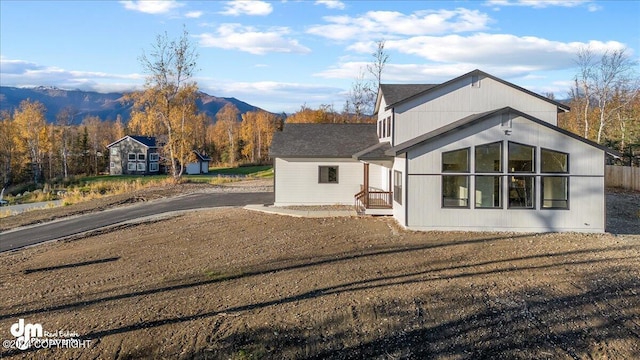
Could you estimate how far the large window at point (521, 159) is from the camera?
14.7m

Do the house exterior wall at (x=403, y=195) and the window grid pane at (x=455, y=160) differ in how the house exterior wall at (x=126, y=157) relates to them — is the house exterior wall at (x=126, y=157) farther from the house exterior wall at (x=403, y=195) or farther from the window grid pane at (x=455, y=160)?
the window grid pane at (x=455, y=160)

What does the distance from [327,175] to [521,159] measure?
31.8 ft

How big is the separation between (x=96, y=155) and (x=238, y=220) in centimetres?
5636

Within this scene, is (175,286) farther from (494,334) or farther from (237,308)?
(494,334)

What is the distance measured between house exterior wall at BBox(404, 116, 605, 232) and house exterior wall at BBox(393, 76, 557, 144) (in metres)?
3.31

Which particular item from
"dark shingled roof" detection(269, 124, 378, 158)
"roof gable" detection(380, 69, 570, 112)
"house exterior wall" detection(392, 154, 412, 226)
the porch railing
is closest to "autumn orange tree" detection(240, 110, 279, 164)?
"dark shingled roof" detection(269, 124, 378, 158)

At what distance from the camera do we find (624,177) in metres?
30.1

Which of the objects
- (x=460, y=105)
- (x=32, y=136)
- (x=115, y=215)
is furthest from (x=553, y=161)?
(x=32, y=136)

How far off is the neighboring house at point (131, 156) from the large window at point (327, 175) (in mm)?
47646

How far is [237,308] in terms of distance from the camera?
25.6ft

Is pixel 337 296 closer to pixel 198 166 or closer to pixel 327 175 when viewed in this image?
pixel 327 175
